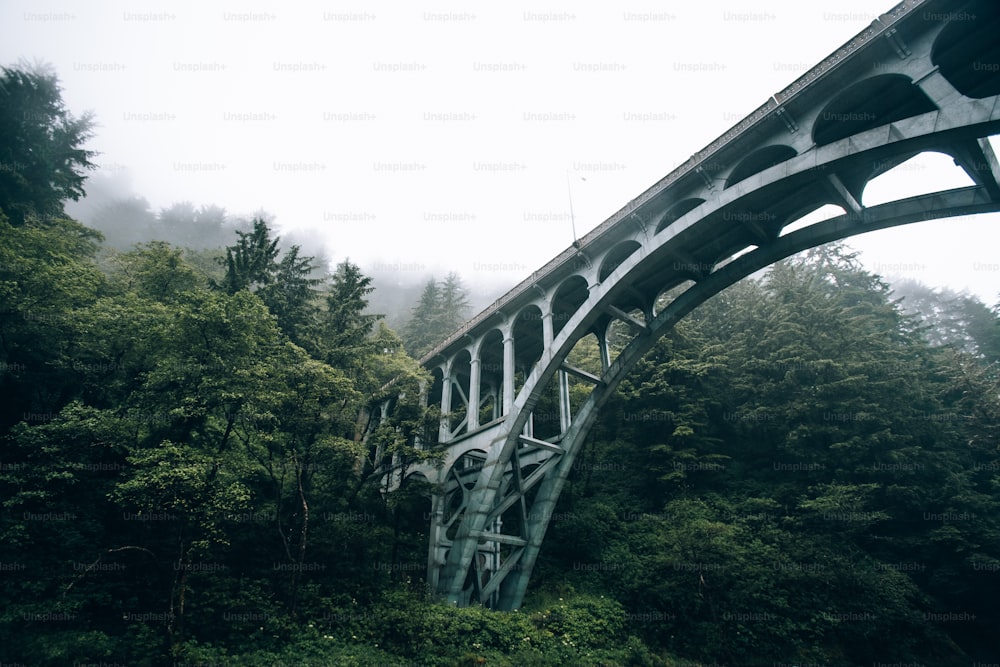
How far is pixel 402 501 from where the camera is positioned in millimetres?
14281

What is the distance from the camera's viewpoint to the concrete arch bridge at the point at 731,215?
715 centimetres

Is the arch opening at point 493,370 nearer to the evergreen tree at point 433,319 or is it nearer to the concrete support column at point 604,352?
the concrete support column at point 604,352

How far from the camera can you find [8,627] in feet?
29.7

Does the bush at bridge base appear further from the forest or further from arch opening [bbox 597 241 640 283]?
arch opening [bbox 597 241 640 283]

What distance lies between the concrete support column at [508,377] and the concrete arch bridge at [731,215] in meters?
0.06

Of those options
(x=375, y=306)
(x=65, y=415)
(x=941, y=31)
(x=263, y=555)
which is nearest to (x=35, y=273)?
(x=65, y=415)

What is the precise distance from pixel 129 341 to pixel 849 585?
21869mm

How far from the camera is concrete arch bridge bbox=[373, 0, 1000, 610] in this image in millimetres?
7148

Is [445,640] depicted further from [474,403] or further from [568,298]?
[568,298]

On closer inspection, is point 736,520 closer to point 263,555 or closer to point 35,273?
point 263,555

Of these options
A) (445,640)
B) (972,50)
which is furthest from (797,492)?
(972,50)

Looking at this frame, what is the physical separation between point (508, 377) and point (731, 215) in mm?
8256

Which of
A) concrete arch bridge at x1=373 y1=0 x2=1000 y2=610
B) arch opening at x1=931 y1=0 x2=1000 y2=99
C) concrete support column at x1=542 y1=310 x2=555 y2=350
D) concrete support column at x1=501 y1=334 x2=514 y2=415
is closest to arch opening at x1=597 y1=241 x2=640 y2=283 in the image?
concrete arch bridge at x1=373 y1=0 x2=1000 y2=610

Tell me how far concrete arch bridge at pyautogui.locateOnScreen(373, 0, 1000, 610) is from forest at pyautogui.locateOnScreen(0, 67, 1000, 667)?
7.80 feet
